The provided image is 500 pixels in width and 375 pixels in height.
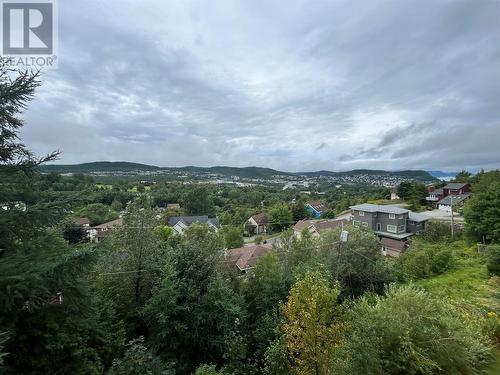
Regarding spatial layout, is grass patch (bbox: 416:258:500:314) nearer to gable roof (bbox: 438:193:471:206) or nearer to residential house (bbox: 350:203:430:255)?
residential house (bbox: 350:203:430:255)

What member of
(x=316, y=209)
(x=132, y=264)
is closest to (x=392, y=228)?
(x=132, y=264)

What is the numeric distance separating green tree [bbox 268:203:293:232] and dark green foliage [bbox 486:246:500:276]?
34.4m

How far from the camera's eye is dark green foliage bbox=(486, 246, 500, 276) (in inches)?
699

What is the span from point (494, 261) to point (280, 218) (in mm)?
36067

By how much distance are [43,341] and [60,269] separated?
8.17 ft

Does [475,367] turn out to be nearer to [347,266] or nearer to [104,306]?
[347,266]

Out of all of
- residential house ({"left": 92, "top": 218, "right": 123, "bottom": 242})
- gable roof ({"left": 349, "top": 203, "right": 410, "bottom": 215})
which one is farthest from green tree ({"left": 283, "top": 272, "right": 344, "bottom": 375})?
gable roof ({"left": 349, "top": 203, "right": 410, "bottom": 215})

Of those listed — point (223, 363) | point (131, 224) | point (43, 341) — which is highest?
point (131, 224)

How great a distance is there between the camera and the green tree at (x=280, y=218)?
52.1 metres

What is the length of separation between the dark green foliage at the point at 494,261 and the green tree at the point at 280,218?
34.4 metres

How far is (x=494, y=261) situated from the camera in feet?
59.0

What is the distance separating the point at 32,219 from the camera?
6660 millimetres

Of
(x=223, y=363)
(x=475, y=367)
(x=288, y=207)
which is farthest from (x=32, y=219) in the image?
(x=288, y=207)

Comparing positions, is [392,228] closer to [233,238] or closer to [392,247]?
[392,247]
